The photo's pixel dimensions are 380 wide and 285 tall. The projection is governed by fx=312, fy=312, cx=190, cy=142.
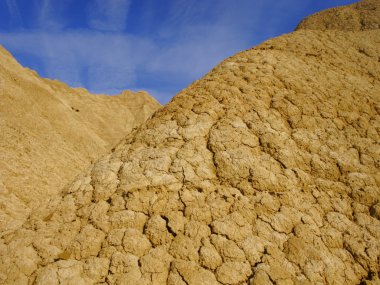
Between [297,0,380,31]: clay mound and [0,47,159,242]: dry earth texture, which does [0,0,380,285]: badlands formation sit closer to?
[0,47,159,242]: dry earth texture

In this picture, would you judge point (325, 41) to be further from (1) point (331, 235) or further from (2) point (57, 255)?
(2) point (57, 255)

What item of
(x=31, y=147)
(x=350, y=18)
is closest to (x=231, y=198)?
(x=31, y=147)

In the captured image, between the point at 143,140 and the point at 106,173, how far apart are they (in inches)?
20.9

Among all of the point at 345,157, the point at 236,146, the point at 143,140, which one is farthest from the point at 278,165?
the point at 143,140

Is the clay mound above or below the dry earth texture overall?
above

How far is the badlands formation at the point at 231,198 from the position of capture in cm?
240

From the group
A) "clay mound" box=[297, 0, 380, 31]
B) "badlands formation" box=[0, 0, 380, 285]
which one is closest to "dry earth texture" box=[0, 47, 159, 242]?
"badlands formation" box=[0, 0, 380, 285]

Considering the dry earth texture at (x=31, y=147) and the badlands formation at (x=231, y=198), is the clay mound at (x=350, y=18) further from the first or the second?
the dry earth texture at (x=31, y=147)

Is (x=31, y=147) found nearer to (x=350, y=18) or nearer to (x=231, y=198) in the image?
(x=231, y=198)

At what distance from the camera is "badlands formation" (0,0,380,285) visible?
2404mm

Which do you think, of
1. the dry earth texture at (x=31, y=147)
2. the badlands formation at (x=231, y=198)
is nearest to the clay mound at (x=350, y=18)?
the badlands formation at (x=231, y=198)

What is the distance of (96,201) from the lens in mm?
2955

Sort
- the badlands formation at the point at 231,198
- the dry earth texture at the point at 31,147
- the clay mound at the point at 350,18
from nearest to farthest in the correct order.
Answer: the badlands formation at the point at 231,198
the dry earth texture at the point at 31,147
the clay mound at the point at 350,18

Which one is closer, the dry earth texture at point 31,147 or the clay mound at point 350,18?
the dry earth texture at point 31,147
